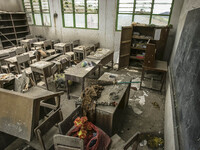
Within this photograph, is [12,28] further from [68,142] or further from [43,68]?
[68,142]

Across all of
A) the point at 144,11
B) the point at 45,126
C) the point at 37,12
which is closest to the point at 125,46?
the point at 144,11

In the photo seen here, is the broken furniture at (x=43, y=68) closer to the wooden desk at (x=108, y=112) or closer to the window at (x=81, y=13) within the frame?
the wooden desk at (x=108, y=112)

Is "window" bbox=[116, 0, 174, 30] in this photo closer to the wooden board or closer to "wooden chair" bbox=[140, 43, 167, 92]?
the wooden board

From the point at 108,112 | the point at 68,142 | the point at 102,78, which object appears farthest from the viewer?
the point at 102,78

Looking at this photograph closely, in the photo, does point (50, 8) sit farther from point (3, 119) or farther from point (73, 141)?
point (73, 141)

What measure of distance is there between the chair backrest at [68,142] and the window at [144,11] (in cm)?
526

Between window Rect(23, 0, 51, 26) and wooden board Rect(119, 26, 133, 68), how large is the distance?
462 centimetres

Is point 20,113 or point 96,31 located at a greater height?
point 96,31

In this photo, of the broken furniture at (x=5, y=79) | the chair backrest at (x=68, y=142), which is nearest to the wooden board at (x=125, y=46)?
the broken furniture at (x=5, y=79)

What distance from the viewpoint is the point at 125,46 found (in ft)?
17.2

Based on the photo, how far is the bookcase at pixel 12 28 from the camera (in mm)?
7254

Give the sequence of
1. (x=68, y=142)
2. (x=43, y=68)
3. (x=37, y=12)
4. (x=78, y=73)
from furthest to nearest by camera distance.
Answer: (x=37, y=12) < (x=43, y=68) < (x=78, y=73) < (x=68, y=142)

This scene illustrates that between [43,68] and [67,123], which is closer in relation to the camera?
[67,123]

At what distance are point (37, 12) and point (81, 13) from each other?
2962 millimetres
